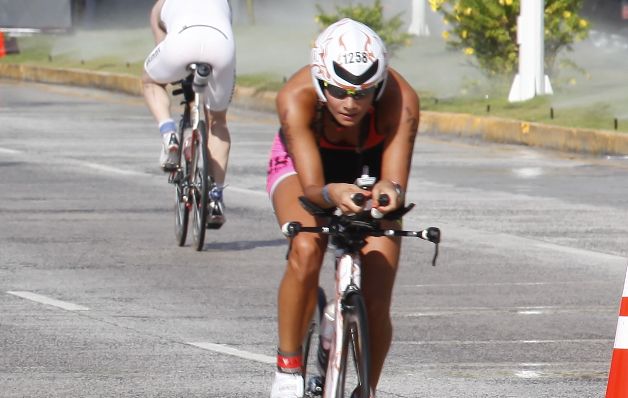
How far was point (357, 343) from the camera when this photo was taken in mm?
6141

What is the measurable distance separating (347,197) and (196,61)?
599cm

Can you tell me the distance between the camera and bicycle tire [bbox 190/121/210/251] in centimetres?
1188

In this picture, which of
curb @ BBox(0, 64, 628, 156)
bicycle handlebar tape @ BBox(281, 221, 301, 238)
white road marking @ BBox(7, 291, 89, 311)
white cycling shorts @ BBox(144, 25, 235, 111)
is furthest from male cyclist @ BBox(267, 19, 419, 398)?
curb @ BBox(0, 64, 628, 156)

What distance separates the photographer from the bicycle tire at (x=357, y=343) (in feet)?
19.9

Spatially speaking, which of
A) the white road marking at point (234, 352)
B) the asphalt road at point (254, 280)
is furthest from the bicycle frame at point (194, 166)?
the white road marking at point (234, 352)

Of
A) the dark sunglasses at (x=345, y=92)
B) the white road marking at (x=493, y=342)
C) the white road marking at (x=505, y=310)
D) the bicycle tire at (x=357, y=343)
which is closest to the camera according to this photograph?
the bicycle tire at (x=357, y=343)

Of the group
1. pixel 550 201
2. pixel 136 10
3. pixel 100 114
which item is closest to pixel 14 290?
pixel 550 201

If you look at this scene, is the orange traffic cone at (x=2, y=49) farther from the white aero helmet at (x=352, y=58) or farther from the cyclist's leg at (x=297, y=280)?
the white aero helmet at (x=352, y=58)

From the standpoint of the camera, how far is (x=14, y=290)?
1034 centimetres

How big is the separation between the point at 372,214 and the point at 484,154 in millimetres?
12045

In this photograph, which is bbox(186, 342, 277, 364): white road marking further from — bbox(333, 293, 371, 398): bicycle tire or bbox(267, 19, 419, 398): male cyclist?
bbox(333, 293, 371, 398): bicycle tire

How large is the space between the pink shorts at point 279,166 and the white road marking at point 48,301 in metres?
2.97

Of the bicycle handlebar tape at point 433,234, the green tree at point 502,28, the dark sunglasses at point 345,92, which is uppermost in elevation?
the dark sunglasses at point 345,92

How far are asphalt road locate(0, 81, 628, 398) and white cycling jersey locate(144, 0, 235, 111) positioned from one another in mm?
1034
